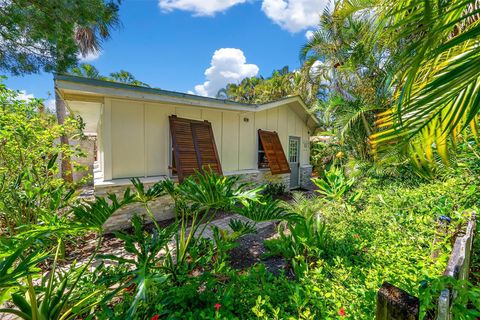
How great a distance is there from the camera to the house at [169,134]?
16.8 ft

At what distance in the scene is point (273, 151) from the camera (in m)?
8.70

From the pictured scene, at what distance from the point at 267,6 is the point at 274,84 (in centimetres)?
958

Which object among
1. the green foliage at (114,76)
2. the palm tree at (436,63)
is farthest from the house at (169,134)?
the green foliage at (114,76)

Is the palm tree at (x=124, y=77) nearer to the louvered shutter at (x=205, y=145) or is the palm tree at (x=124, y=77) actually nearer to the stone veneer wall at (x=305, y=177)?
the louvered shutter at (x=205, y=145)

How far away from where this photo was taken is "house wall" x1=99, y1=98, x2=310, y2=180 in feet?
17.2

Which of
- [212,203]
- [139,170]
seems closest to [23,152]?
[139,170]

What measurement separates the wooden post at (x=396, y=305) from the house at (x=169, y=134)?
3.63m

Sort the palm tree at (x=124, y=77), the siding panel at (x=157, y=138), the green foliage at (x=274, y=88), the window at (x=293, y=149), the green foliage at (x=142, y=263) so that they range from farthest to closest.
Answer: the palm tree at (x=124, y=77)
the green foliage at (x=274, y=88)
the window at (x=293, y=149)
the siding panel at (x=157, y=138)
the green foliage at (x=142, y=263)

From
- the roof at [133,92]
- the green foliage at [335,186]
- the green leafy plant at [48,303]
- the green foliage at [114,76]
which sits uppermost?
the green foliage at [114,76]

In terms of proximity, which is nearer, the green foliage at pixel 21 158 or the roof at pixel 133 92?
the green foliage at pixel 21 158

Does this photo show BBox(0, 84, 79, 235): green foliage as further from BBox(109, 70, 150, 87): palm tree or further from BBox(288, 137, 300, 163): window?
BBox(109, 70, 150, 87): palm tree

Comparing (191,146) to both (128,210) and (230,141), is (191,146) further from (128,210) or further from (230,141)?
(128,210)

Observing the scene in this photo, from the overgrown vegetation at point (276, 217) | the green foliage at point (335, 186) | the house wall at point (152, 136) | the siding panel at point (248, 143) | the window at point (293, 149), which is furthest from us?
the window at point (293, 149)

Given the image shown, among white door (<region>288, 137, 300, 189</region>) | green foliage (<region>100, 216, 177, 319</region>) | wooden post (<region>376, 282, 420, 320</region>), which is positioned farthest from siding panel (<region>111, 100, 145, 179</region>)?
white door (<region>288, 137, 300, 189</region>)
